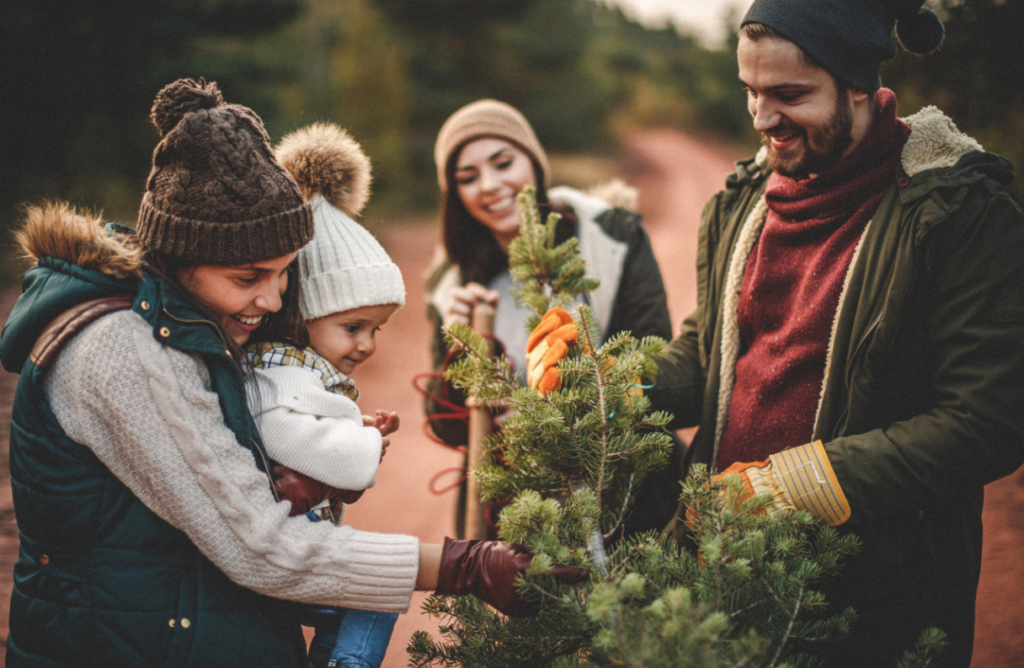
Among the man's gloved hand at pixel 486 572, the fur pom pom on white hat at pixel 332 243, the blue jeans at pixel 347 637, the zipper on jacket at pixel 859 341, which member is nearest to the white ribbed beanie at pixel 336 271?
the fur pom pom on white hat at pixel 332 243

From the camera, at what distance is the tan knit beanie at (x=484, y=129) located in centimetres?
299

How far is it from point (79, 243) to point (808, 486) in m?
1.71

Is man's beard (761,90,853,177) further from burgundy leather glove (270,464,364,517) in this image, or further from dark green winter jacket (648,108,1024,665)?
burgundy leather glove (270,464,364,517)

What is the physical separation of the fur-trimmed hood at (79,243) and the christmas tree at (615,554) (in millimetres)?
735

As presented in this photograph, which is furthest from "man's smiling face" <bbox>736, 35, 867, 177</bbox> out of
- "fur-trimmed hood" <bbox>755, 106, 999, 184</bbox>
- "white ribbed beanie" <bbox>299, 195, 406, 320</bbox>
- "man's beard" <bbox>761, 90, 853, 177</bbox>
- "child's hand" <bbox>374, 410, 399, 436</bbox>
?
"child's hand" <bbox>374, 410, 399, 436</bbox>

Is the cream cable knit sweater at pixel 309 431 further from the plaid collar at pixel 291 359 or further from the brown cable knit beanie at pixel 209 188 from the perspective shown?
the brown cable knit beanie at pixel 209 188

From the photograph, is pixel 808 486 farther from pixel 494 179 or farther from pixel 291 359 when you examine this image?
pixel 494 179

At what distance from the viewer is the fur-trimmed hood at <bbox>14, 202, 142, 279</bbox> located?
1296mm

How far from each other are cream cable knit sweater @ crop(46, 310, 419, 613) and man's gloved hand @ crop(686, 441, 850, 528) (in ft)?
3.24

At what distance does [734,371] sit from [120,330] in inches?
67.1

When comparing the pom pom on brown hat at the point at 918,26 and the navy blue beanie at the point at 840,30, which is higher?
the pom pom on brown hat at the point at 918,26

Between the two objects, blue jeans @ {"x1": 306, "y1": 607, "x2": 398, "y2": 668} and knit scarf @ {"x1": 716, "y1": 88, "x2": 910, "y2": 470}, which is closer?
blue jeans @ {"x1": 306, "y1": 607, "x2": 398, "y2": 668}

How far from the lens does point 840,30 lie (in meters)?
1.66

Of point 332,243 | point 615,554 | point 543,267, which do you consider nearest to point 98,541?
point 332,243
